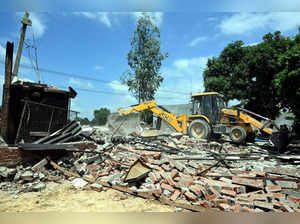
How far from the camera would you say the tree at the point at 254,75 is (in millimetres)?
13879

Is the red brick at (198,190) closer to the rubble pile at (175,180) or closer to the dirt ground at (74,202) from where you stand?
the rubble pile at (175,180)

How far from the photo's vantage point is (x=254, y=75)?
1504cm

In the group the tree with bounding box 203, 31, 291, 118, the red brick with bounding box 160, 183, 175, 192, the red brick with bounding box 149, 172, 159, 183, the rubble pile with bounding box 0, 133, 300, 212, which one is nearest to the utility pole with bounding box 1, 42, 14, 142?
the rubble pile with bounding box 0, 133, 300, 212

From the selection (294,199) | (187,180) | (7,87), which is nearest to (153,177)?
(187,180)

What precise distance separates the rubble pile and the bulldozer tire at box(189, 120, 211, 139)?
12.3 ft

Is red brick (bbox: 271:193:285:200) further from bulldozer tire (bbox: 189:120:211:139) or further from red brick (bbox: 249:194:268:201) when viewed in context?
bulldozer tire (bbox: 189:120:211:139)

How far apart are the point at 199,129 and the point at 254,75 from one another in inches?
346

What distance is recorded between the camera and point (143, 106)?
1040cm

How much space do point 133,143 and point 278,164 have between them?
16.4ft

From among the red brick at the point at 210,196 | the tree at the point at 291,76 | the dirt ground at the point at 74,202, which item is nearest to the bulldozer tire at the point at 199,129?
the tree at the point at 291,76

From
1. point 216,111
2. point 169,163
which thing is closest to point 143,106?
point 216,111

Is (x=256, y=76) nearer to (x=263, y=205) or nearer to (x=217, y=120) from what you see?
(x=217, y=120)

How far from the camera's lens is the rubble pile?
128 inches

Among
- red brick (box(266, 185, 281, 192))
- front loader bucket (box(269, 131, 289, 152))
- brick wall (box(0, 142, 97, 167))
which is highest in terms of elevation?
front loader bucket (box(269, 131, 289, 152))
